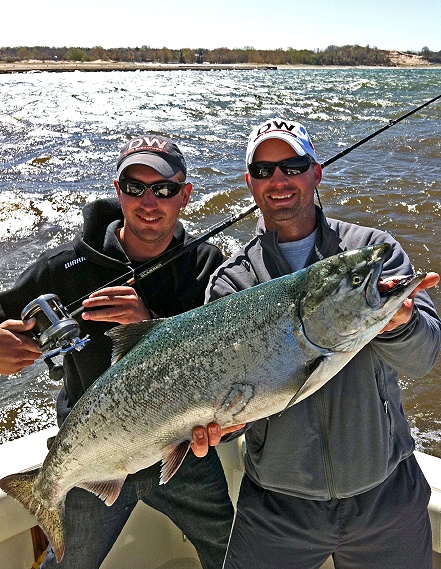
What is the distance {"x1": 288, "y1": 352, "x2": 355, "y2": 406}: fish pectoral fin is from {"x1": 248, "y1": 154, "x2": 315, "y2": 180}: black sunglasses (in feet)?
3.65

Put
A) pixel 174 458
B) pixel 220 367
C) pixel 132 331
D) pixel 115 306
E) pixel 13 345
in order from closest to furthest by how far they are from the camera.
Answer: pixel 220 367 → pixel 174 458 → pixel 132 331 → pixel 115 306 → pixel 13 345

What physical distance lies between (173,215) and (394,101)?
3307 cm

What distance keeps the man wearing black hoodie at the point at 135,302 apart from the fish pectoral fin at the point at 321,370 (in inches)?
39.8

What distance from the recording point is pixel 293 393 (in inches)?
96.0

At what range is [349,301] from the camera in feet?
7.76

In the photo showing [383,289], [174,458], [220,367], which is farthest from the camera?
[174,458]

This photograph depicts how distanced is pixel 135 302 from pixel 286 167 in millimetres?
1043

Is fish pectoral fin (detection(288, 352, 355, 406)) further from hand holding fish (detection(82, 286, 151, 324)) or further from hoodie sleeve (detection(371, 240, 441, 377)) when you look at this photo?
hand holding fish (detection(82, 286, 151, 324))

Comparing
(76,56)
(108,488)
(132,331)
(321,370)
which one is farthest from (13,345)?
(76,56)

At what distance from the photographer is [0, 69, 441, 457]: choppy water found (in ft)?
21.9

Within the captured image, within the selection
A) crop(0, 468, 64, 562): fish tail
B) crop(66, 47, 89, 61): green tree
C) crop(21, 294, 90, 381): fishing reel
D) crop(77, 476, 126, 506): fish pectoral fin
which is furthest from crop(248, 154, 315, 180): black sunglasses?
crop(66, 47, 89, 61): green tree

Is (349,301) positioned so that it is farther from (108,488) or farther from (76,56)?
(76,56)

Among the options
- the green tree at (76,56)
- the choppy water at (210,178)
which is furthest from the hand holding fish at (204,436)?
the green tree at (76,56)

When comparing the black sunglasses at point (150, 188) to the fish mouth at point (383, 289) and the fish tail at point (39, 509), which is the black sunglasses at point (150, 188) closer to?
the fish mouth at point (383, 289)
